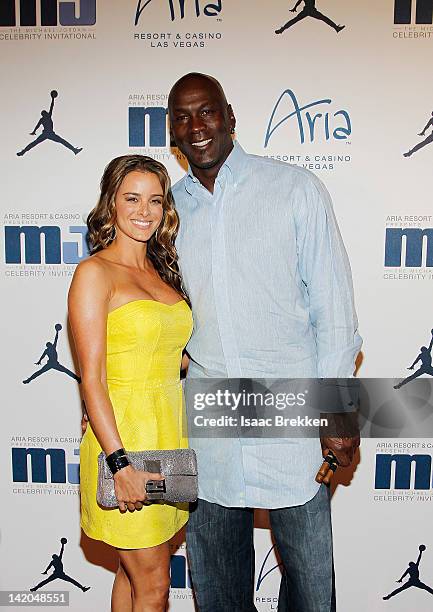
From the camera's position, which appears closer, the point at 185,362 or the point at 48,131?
the point at 185,362

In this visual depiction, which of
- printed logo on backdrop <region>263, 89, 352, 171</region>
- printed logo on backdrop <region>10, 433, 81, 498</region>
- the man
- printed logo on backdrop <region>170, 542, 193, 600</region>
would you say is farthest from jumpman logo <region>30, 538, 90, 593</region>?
printed logo on backdrop <region>263, 89, 352, 171</region>

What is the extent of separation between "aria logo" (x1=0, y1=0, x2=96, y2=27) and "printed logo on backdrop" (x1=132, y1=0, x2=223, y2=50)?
0.51ft

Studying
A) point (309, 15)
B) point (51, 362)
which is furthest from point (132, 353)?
point (309, 15)

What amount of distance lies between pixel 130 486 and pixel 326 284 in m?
0.65

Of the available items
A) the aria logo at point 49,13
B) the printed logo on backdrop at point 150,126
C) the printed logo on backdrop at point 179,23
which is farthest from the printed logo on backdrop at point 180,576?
the aria logo at point 49,13

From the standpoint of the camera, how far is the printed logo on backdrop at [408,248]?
2.07m

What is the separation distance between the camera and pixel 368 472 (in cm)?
220

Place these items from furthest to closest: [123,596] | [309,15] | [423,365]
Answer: [423,365]
[309,15]
[123,596]

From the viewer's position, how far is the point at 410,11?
1996 mm

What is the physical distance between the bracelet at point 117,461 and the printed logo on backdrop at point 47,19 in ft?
4.31

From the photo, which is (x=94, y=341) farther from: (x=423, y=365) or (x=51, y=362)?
(x=423, y=365)

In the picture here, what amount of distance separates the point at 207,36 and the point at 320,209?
2.76 feet

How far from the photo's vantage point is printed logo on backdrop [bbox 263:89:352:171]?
80.3 inches

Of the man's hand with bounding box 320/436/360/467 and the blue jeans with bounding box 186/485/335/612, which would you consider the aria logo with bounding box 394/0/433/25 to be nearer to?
the man's hand with bounding box 320/436/360/467
